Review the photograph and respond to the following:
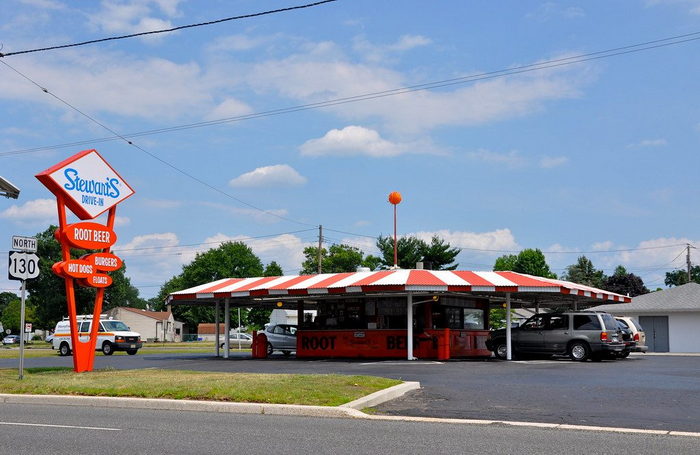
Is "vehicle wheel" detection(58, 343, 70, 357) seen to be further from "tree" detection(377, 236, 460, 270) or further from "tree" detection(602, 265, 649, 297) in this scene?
"tree" detection(602, 265, 649, 297)

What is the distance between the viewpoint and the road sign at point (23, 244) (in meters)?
18.2

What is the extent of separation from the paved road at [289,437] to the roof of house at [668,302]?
35269 mm

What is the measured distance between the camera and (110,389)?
14883mm

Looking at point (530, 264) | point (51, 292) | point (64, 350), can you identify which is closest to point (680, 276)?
point (530, 264)

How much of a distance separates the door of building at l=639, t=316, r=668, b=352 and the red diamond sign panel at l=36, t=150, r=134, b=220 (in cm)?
3258

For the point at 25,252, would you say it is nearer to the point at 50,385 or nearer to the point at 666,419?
the point at 50,385

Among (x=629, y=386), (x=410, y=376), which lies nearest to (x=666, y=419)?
(x=629, y=386)

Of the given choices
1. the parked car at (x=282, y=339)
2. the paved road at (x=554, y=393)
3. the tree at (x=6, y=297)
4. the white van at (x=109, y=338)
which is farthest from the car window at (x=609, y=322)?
the tree at (x=6, y=297)

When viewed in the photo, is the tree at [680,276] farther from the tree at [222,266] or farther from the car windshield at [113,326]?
the car windshield at [113,326]

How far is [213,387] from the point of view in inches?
578

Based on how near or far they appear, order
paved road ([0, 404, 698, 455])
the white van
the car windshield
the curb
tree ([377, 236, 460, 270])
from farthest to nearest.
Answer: tree ([377, 236, 460, 270])
the car windshield
the white van
the curb
paved road ([0, 404, 698, 455])

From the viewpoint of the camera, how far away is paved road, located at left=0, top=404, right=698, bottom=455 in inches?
349

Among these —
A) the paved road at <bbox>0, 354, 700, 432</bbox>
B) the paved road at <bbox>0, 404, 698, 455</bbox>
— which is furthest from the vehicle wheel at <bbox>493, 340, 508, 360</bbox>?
the paved road at <bbox>0, 404, 698, 455</bbox>

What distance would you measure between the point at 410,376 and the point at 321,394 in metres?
6.30
